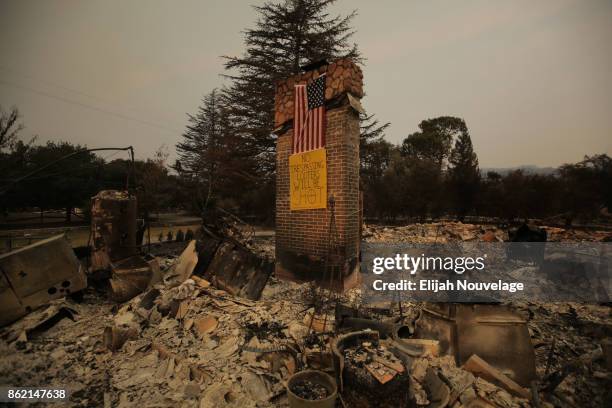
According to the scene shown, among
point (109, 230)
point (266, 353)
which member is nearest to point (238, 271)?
point (266, 353)

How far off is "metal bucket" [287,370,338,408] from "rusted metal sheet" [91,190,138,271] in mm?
4842

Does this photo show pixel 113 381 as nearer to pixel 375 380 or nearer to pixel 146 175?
pixel 375 380

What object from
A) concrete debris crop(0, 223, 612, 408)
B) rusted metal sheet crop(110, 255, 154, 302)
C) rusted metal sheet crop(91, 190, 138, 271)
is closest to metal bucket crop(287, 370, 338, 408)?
concrete debris crop(0, 223, 612, 408)

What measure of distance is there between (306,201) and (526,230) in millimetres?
7343

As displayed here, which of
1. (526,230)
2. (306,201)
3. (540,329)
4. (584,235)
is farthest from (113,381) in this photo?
(584,235)

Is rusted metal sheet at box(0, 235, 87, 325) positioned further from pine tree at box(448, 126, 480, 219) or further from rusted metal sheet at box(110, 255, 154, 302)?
pine tree at box(448, 126, 480, 219)

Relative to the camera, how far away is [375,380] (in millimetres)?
2596

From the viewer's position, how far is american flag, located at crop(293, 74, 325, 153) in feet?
19.1

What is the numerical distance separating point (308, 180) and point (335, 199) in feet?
2.51

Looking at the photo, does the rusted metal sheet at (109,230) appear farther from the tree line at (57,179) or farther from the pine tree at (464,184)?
the pine tree at (464,184)

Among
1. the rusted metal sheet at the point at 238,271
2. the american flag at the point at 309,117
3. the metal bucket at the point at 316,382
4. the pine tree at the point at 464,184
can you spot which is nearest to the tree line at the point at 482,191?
the pine tree at the point at 464,184

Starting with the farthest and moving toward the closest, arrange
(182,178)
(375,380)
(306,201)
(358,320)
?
1. (182,178)
2. (306,201)
3. (358,320)
4. (375,380)

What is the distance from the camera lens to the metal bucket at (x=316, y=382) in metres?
2.59

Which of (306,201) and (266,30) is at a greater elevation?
(266,30)
